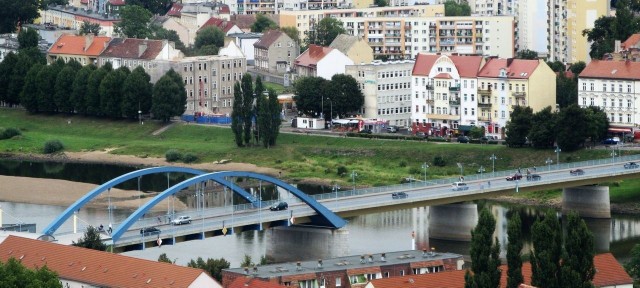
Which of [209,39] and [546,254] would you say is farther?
[209,39]

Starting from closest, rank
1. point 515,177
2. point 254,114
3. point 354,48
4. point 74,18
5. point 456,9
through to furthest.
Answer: point 515,177
point 254,114
point 354,48
point 456,9
point 74,18

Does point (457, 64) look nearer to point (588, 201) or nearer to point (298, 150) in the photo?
point (298, 150)

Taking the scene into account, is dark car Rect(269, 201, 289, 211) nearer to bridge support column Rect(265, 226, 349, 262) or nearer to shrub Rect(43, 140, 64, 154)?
bridge support column Rect(265, 226, 349, 262)

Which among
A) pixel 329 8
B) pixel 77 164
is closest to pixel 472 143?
pixel 77 164

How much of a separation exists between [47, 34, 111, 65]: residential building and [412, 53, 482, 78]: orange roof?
30250mm

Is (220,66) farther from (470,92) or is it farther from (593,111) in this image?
(593,111)

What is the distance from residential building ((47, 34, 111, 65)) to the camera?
516 feet

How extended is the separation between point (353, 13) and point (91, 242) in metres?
94.5

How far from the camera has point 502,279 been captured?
76.4 metres

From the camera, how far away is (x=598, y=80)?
128m

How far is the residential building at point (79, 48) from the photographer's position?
15725 cm

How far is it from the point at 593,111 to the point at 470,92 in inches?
453

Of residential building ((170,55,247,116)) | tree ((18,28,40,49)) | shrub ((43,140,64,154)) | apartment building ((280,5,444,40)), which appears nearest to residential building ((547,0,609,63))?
apartment building ((280,5,444,40))

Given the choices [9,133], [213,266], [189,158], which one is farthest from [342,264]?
[9,133]
